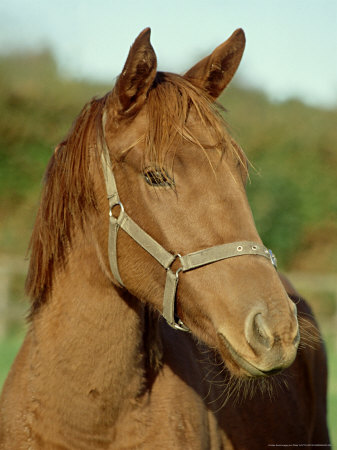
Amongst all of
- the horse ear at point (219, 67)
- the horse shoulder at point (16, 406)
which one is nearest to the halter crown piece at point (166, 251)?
the horse ear at point (219, 67)

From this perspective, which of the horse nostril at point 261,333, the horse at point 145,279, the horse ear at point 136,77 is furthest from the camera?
the horse ear at point 136,77

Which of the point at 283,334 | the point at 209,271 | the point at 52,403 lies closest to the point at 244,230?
the point at 209,271

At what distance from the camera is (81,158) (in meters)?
2.87

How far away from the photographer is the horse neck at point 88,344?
274 cm

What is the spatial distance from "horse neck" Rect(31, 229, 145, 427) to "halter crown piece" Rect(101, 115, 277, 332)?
0.17 m

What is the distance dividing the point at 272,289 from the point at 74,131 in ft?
4.29

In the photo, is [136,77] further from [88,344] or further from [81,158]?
[88,344]

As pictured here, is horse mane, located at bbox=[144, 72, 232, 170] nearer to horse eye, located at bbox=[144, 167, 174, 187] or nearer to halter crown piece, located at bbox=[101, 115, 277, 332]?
horse eye, located at bbox=[144, 167, 174, 187]

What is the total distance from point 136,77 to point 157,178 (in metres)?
0.46

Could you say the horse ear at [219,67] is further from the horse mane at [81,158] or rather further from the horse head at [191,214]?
the horse mane at [81,158]

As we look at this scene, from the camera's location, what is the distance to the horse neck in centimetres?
274

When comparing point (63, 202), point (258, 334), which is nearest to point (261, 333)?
point (258, 334)

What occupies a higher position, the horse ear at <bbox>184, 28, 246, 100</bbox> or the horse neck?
the horse ear at <bbox>184, 28, 246, 100</bbox>

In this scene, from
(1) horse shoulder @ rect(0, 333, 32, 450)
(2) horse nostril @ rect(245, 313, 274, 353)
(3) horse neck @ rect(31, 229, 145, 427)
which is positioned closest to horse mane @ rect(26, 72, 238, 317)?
(3) horse neck @ rect(31, 229, 145, 427)
